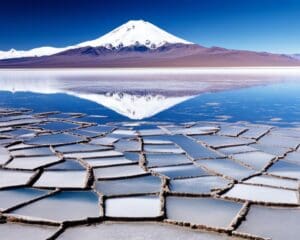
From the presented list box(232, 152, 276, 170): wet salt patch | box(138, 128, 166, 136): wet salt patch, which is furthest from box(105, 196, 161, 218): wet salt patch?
box(138, 128, 166, 136): wet salt patch

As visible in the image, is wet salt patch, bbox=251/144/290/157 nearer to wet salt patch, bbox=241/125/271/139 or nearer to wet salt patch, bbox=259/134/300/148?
wet salt patch, bbox=259/134/300/148

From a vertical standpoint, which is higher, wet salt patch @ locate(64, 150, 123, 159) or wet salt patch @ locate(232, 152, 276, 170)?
wet salt patch @ locate(64, 150, 123, 159)

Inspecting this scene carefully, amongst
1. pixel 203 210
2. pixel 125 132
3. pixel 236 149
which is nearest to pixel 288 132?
pixel 236 149

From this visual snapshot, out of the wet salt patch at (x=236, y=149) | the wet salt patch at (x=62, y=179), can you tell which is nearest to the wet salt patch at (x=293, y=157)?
the wet salt patch at (x=236, y=149)

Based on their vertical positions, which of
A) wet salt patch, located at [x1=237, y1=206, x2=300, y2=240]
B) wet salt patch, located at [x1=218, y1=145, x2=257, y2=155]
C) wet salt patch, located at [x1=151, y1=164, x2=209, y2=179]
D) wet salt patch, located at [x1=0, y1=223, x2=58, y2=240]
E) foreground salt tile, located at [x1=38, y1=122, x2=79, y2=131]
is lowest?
wet salt patch, located at [x1=237, y1=206, x2=300, y2=240]

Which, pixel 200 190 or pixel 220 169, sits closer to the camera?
pixel 200 190

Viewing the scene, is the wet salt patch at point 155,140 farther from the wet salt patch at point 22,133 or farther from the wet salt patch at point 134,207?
the wet salt patch at point 134,207

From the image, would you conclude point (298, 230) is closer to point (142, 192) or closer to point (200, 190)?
point (200, 190)

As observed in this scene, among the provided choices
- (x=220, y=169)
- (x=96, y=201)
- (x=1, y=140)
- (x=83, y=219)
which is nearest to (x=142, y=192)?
(x=96, y=201)
